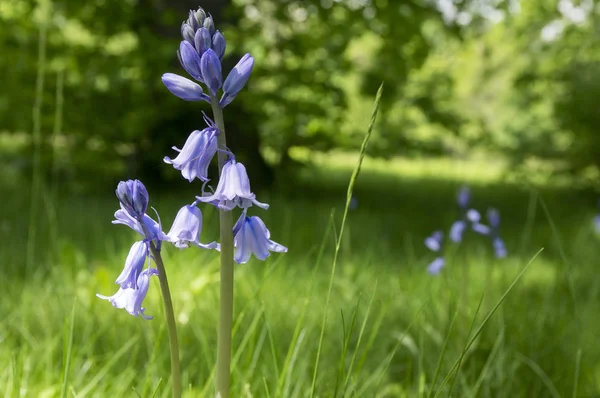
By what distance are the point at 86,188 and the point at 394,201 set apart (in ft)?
10.7

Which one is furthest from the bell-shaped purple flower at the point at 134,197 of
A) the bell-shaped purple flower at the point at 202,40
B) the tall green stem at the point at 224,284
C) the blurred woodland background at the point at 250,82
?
the blurred woodland background at the point at 250,82

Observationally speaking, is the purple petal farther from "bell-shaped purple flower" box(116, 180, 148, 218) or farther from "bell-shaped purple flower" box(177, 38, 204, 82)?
"bell-shaped purple flower" box(116, 180, 148, 218)

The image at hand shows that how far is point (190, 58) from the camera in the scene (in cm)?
82

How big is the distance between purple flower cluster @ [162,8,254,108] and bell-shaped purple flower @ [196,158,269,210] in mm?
92

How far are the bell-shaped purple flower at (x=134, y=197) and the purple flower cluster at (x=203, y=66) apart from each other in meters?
0.15

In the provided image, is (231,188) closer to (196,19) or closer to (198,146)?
→ (198,146)

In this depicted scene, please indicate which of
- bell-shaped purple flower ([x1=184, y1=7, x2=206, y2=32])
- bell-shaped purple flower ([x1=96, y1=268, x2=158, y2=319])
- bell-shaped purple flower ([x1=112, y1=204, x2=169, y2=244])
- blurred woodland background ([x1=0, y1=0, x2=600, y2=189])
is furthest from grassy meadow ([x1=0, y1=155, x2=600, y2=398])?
blurred woodland background ([x1=0, y1=0, x2=600, y2=189])

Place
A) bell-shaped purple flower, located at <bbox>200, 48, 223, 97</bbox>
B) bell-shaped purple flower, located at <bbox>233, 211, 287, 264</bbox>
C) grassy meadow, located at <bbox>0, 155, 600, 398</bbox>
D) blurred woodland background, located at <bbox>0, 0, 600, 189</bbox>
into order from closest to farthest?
1. bell-shaped purple flower, located at <bbox>200, 48, 223, 97</bbox>
2. bell-shaped purple flower, located at <bbox>233, 211, 287, 264</bbox>
3. grassy meadow, located at <bbox>0, 155, 600, 398</bbox>
4. blurred woodland background, located at <bbox>0, 0, 600, 189</bbox>

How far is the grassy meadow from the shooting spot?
1.46m

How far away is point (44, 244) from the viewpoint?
335 centimetres

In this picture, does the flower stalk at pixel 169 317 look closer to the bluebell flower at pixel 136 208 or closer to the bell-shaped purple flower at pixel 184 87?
the bluebell flower at pixel 136 208

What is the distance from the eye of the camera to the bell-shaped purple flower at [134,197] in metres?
0.82

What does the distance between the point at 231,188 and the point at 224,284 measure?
0.14 metres

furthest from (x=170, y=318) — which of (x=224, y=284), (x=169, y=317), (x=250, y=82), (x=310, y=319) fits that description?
(x=250, y=82)
